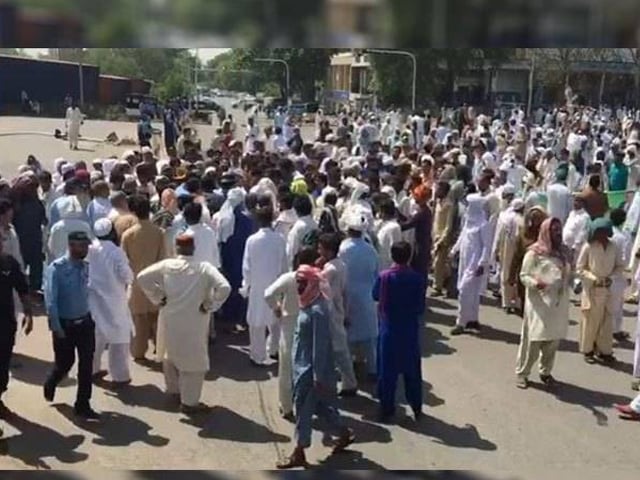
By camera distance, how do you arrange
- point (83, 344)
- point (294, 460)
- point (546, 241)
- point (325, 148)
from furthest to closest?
point (325, 148) → point (546, 241) → point (83, 344) → point (294, 460)

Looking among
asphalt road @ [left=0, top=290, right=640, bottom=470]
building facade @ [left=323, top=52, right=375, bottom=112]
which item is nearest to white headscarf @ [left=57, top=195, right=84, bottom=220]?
asphalt road @ [left=0, top=290, right=640, bottom=470]

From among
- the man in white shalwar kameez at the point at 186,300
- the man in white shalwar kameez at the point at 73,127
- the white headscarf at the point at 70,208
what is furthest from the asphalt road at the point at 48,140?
the man in white shalwar kameez at the point at 186,300

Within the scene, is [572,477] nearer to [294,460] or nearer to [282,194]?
[294,460]

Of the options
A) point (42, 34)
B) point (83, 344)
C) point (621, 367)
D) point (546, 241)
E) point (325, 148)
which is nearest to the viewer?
point (42, 34)

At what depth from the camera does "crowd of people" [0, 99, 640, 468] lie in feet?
19.6

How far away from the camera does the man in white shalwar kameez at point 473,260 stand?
28.6ft

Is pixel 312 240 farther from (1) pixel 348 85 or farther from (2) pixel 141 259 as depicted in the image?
(1) pixel 348 85

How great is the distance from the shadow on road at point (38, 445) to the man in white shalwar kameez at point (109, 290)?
2.73 ft

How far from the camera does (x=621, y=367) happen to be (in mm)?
7809

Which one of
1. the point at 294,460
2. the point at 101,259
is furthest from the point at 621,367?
the point at 101,259

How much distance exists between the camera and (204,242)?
748 cm

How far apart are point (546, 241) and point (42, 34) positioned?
5952mm

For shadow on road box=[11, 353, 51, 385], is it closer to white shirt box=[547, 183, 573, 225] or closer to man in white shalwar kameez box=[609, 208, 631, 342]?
man in white shalwar kameez box=[609, 208, 631, 342]

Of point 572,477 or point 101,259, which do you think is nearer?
point 572,477
